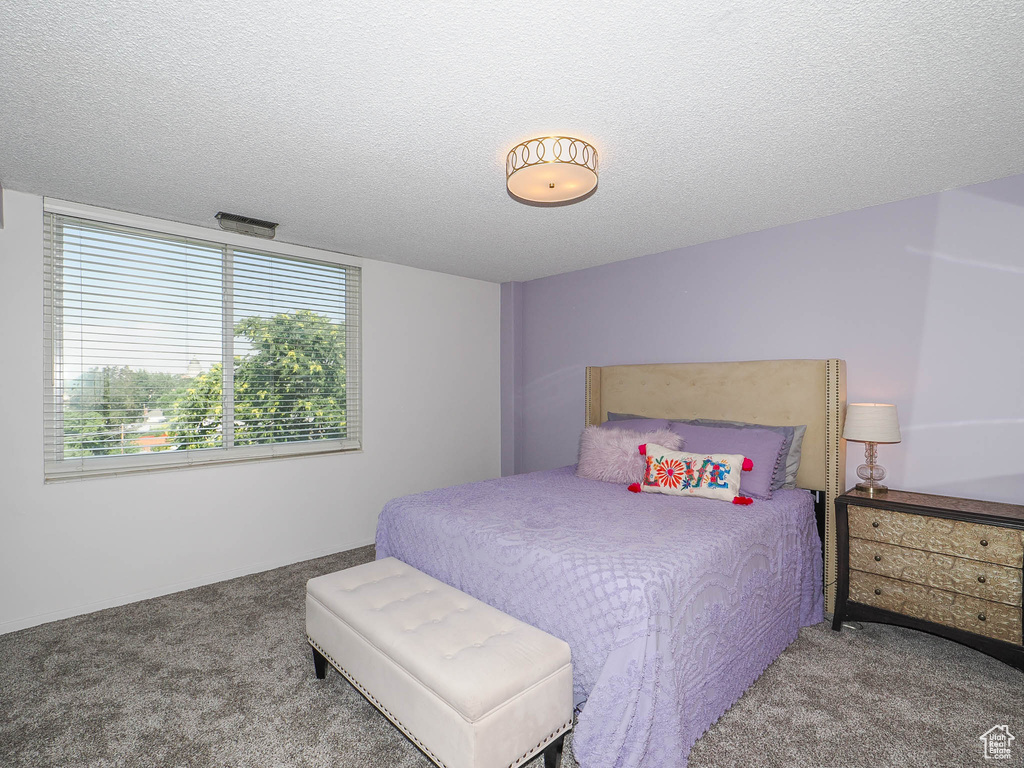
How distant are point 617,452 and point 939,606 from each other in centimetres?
167

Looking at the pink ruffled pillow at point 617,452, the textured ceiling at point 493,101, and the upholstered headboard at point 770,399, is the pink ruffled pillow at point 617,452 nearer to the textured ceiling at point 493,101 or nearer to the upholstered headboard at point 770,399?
the upholstered headboard at point 770,399

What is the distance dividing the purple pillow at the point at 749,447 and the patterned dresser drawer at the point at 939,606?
0.61 metres

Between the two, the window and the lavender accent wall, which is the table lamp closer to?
the lavender accent wall

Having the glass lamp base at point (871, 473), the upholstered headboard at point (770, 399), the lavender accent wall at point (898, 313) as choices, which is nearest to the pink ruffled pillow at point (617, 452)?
the upholstered headboard at point (770, 399)

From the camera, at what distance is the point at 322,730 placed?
1832mm

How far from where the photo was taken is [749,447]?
280 centimetres

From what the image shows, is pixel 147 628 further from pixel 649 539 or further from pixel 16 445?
pixel 649 539

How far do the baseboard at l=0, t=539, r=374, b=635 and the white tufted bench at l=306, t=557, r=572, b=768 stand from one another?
1669 millimetres

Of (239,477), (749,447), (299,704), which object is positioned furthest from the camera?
(239,477)

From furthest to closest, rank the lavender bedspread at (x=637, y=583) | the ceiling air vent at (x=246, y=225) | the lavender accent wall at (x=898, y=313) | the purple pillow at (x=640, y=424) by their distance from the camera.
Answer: the purple pillow at (x=640, y=424), the ceiling air vent at (x=246, y=225), the lavender accent wall at (x=898, y=313), the lavender bedspread at (x=637, y=583)

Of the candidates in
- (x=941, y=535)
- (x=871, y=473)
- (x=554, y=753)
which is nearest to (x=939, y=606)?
(x=941, y=535)

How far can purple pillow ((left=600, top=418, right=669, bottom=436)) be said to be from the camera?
10.9ft

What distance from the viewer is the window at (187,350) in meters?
2.80

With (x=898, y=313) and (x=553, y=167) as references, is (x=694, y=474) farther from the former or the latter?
(x=553, y=167)
